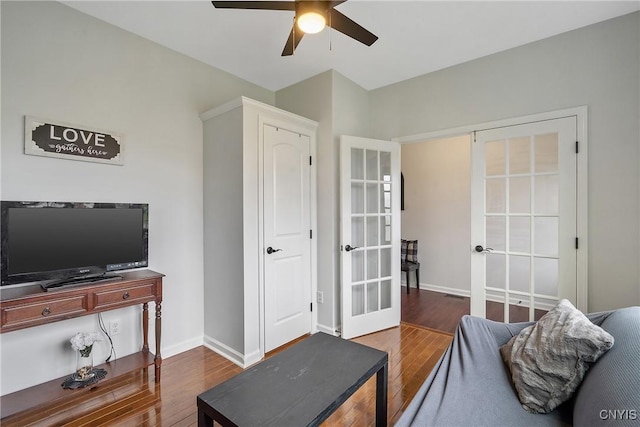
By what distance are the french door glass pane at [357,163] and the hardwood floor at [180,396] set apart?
175cm

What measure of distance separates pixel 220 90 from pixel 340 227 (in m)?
1.90

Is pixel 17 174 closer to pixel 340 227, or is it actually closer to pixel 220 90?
pixel 220 90

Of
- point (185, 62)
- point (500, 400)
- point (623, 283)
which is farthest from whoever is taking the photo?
point (185, 62)

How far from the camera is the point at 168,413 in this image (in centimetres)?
188

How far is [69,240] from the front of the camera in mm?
1957

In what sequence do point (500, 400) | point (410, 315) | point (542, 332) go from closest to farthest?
point (500, 400), point (542, 332), point (410, 315)

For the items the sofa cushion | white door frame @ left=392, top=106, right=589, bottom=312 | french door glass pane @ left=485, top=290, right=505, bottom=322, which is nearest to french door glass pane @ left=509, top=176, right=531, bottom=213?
white door frame @ left=392, top=106, right=589, bottom=312

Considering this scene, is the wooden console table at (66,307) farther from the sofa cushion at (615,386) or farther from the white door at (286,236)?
the sofa cushion at (615,386)

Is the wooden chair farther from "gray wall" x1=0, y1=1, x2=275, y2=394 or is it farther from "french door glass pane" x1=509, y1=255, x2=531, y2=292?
"gray wall" x1=0, y1=1, x2=275, y2=394

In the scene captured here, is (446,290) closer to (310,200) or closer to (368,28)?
(310,200)

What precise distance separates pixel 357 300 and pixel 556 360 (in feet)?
6.51

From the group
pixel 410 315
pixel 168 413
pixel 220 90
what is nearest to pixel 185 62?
pixel 220 90

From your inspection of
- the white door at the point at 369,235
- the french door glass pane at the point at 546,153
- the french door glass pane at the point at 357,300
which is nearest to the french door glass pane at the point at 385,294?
the white door at the point at 369,235

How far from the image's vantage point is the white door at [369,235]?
118 inches
